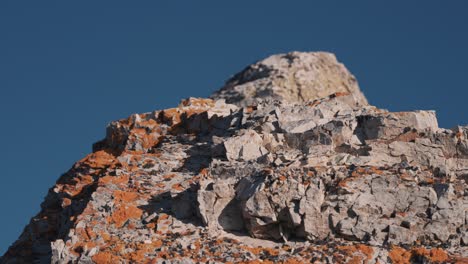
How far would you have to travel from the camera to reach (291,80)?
370 feet

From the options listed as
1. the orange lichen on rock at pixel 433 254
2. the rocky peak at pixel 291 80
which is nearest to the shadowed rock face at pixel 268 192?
the orange lichen on rock at pixel 433 254

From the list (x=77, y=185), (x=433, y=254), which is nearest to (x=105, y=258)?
(x=77, y=185)

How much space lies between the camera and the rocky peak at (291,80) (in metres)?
109

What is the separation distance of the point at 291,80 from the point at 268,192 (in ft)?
164

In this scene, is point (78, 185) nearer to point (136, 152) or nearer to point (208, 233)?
point (136, 152)

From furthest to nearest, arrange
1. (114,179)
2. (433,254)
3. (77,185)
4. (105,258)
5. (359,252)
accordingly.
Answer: (77,185) → (114,179) → (105,258) → (359,252) → (433,254)

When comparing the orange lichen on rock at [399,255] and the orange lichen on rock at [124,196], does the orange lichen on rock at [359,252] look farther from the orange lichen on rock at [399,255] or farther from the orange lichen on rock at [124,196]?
the orange lichen on rock at [124,196]

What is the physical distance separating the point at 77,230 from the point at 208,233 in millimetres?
6646

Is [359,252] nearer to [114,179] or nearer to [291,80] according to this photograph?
[114,179]

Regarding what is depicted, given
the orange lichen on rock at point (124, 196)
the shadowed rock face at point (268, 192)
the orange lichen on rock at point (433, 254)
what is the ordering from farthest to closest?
the orange lichen on rock at point (124, 196)
the shadowed rock face at point (268, 192)
the orange lichen on rock at point (433, 254)

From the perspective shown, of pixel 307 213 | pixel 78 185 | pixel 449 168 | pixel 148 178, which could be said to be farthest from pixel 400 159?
pixel 78 185

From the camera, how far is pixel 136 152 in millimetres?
75188

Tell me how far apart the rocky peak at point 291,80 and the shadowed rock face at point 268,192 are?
100 ft

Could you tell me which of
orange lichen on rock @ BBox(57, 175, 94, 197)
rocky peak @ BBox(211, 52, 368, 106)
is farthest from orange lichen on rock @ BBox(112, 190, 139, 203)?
rocky peak @ BBox(211, 52, 368, 106)
